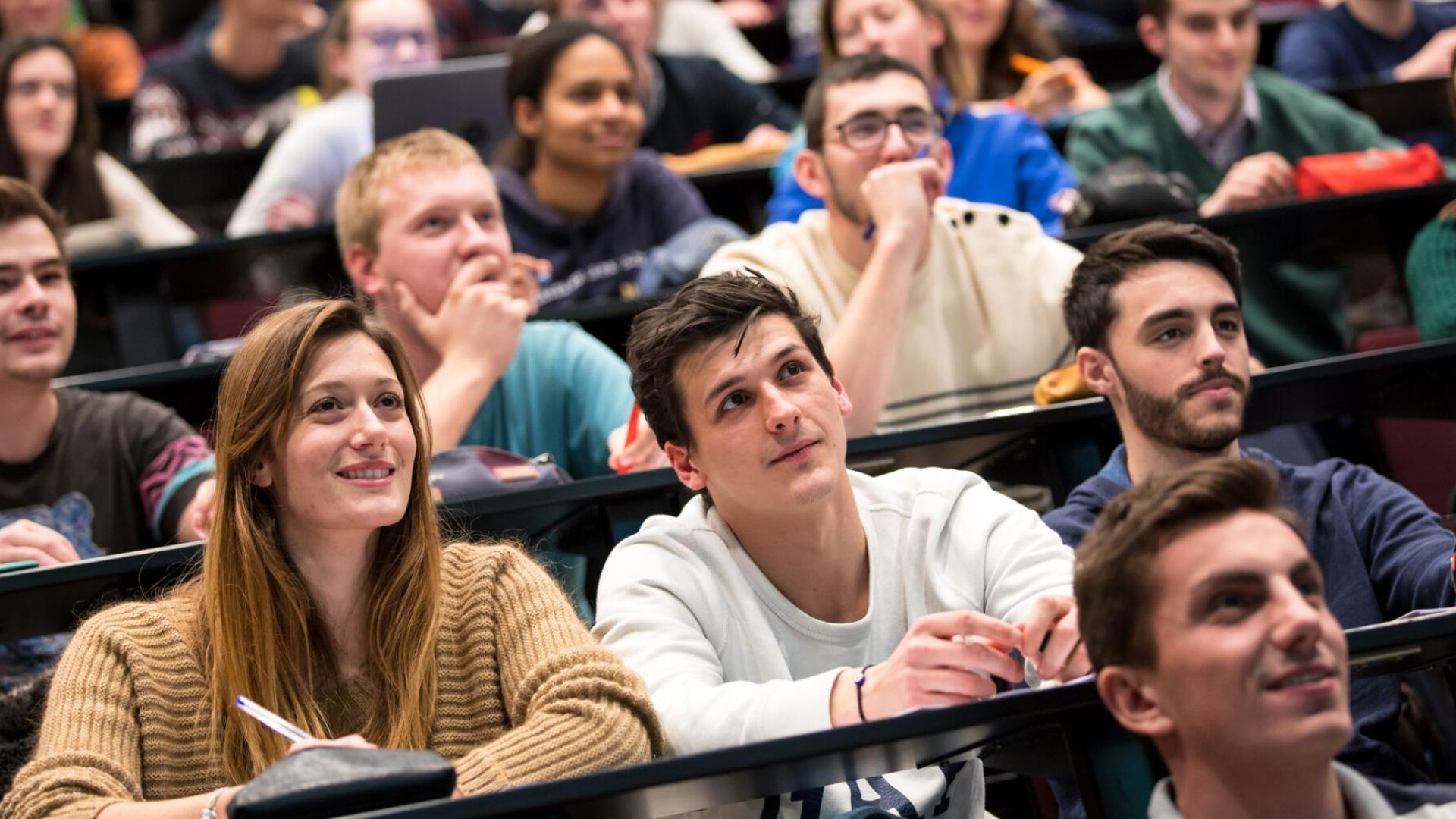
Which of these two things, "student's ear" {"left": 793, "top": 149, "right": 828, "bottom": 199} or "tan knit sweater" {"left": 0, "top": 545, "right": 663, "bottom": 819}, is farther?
"student's ear" {"left": 793, "top": 149, "right": 828, "bottom": 199}

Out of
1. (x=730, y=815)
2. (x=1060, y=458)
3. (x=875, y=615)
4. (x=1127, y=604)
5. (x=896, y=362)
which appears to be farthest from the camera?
(x=896, y=362)

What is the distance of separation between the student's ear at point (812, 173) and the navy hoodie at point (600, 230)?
21.0 inches

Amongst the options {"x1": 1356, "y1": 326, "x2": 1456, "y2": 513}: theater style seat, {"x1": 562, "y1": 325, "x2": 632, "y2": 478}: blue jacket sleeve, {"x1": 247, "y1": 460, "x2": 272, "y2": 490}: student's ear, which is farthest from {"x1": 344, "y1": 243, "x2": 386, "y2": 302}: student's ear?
{"x1": 1356, "y1": 326, "x2": 1456, "y2": 513}: theater style seat

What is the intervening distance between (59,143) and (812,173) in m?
1.83

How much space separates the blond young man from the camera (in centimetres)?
271

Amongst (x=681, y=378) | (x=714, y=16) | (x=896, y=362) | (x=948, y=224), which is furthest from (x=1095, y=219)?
(x=714, y=16)

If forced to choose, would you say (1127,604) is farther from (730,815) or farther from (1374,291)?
(1374,291)

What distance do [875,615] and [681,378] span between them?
339 mm

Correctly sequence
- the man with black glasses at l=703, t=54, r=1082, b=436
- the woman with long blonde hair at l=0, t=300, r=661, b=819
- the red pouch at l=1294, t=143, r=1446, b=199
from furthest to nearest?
the red pouch at l=1294, t=143, r=1446, b=199, the man with black glasses at l=703, t=54, r=1082, b=436, the woman with long blonde hair at l=0, t=300, r=661, b=819

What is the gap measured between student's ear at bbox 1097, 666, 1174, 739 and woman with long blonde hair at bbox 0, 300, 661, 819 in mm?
467

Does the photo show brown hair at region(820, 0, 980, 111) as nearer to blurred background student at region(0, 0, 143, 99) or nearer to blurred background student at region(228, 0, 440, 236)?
blurred background student at region(228, 0, 440, 236)

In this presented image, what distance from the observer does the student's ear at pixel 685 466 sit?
6.59ft

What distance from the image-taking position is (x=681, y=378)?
1.99 meters

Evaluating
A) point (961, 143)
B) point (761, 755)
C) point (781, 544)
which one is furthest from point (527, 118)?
point (761, 755)
